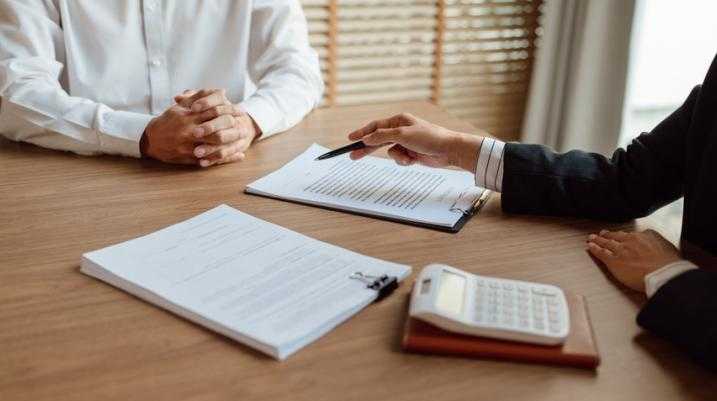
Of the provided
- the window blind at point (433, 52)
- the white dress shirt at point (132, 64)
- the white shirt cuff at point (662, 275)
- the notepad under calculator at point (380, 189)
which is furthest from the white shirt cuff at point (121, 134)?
the window blind at point (433, 52)

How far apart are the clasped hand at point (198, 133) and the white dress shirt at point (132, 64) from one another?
56mm

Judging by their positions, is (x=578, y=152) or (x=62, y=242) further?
(x=578, y=152)

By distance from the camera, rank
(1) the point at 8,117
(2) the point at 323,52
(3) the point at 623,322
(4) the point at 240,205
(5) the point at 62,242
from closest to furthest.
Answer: (3) the point at 623,322 → (5) the point at 62,242 → (4) the point at 240,205 → (1) the point at 8,117 → (2) the point at 323,52

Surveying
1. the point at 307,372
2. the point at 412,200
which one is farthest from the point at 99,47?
the point at 307,372

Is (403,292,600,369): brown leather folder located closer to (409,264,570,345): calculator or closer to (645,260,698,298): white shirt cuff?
(409,264,570,345): calculator

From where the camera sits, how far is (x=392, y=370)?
0.73m

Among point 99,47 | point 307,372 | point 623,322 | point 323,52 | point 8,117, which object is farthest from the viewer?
point 323,52

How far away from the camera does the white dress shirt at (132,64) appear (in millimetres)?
1396

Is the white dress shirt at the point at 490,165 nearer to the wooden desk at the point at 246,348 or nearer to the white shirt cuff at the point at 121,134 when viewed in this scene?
the wooden desk at the point at 246,348

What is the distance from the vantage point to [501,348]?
2.42ft

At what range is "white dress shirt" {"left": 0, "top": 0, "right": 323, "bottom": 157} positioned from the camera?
1.40 m

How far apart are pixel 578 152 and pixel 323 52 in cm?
163

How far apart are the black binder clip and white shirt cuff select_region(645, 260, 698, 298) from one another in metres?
0.31

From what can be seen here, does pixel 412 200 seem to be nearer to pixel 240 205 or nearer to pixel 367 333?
pixel 240 205
